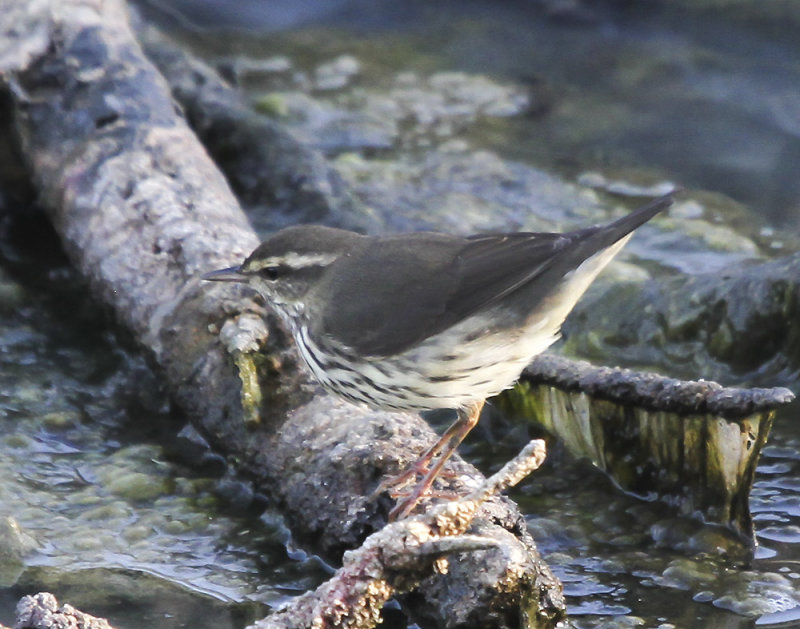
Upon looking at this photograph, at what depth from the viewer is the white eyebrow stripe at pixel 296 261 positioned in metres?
5.12

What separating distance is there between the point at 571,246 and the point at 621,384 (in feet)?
2.11

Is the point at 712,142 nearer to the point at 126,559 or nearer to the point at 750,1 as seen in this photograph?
the point at 750,1

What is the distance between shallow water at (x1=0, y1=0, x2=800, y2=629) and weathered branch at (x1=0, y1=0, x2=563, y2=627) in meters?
0.35

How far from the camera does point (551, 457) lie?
5.57 meters

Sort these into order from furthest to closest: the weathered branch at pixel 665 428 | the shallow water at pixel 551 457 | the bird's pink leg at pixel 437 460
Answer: the weathered branch at pixel 665 428 < the shallow water at pixel 551 457 < the bird's pink leg at pixel 437 460

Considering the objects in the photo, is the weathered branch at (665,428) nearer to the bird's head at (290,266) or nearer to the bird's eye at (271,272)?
the bird's head at (290,266)

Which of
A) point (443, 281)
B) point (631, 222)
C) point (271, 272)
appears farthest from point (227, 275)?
point (631, 222)

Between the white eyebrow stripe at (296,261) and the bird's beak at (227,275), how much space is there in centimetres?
5

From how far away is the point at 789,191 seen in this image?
8.58m

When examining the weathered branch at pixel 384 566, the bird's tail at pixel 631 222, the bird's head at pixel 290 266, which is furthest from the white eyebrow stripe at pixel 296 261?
the weathered branch at pixel 384 566

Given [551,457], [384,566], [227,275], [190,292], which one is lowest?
[551,457]

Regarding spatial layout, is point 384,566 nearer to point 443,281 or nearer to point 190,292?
point 443,281

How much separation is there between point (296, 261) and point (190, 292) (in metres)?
0.54

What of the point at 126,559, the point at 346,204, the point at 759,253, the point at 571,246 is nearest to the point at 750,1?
the point at 759,253
